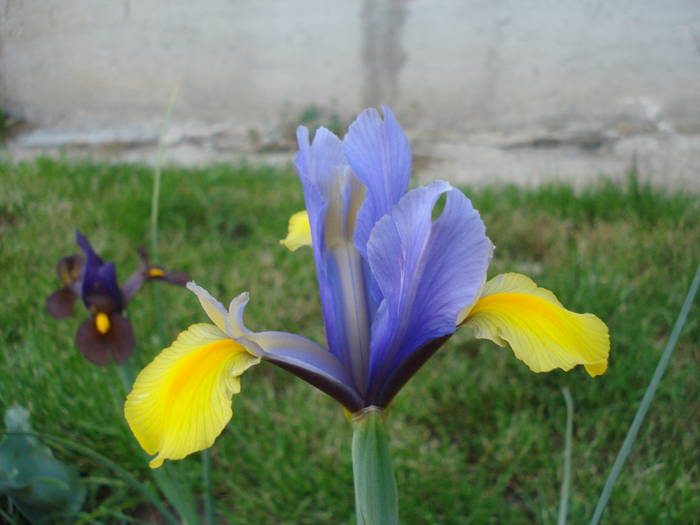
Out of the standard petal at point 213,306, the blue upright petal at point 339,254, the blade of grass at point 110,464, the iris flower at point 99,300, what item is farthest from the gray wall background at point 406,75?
the standard petal at point 213,306

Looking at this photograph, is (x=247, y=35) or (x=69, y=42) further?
(x=247, y=35)

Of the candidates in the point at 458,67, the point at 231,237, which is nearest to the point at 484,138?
the point at 458,67

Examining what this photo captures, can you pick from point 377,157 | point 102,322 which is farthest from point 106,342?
point 377,157

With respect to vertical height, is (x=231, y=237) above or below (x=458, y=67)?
below

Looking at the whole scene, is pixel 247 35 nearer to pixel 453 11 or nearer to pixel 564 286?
pixel 453 11

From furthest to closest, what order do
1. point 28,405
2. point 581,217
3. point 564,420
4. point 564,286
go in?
point 581,217 → point 564,286 → point 564,420 → point 28,405

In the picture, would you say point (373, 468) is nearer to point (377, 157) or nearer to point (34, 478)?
point (377, 157)

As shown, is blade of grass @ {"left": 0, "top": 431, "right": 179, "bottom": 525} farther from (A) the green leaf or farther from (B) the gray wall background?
(B) the gray wall background
